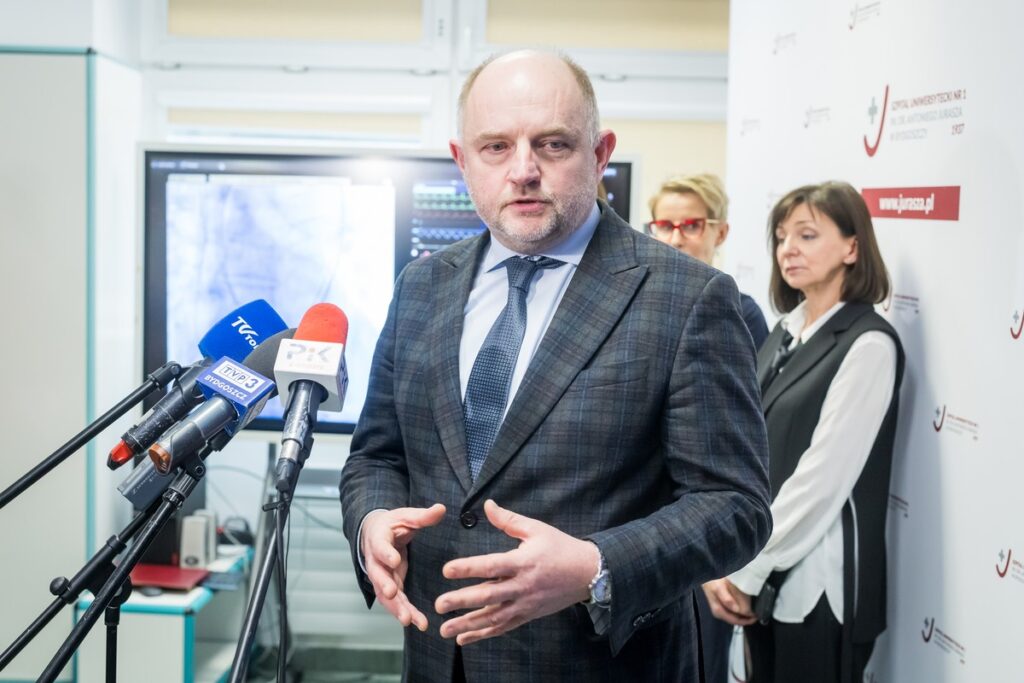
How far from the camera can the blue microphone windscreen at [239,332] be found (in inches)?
60.5

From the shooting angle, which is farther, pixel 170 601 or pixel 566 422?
pixel 170 601

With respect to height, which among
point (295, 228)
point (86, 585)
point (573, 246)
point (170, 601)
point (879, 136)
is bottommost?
point (170, 601)

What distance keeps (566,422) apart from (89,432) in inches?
26.5

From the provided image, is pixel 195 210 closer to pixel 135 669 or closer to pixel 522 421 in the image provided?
pixel 135 669

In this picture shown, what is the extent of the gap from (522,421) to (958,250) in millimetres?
1304

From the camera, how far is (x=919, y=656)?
2.30 metres

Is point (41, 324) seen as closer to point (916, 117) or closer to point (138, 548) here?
point (138, 548)

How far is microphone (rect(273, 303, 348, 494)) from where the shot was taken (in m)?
1.22

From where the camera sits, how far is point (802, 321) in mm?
2592

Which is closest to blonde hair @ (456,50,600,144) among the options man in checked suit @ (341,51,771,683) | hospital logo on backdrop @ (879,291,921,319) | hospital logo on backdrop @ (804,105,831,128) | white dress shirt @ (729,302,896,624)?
man in checked suit @ (341,51,771,683)

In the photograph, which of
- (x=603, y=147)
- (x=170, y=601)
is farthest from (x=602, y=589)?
(x=170, y=601)

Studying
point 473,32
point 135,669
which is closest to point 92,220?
point 135,669

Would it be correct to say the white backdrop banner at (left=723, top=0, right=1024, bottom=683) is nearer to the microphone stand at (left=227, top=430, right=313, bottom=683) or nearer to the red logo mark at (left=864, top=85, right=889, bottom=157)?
the red logo mark at (left=864, top=85, right=889, bottom=157)

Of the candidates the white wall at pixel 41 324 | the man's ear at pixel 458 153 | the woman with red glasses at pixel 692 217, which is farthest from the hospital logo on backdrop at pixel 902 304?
the white wall at pixel 41 324
